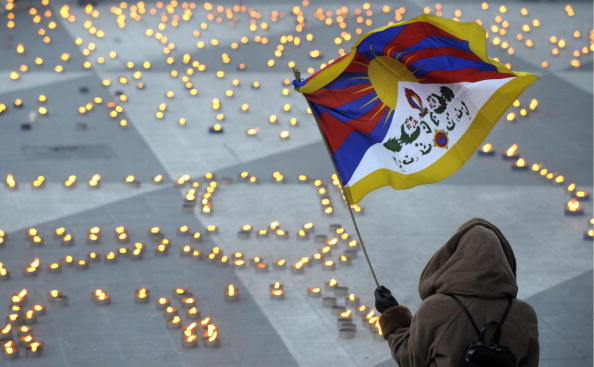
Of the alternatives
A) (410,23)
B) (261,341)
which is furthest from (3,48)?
(410,23)

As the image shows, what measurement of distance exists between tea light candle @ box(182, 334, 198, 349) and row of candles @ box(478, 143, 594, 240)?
3345 millimetres

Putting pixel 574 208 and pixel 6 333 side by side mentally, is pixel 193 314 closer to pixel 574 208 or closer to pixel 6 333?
pixel 6 333

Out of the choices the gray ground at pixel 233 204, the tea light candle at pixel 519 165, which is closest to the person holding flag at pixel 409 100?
the gray ground at pixel 233 204

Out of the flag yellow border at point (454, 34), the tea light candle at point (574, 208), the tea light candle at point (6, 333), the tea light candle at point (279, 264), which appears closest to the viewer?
the flag yellow border at point (454, 34)

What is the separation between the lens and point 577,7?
1409cm

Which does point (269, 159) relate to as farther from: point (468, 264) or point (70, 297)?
point (468, 264)

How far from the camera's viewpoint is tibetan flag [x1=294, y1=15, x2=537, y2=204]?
5473mm

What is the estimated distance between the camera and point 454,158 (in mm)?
5598

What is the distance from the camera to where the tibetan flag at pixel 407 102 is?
5473 millimetres

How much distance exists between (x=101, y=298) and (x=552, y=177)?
4219 millimetres

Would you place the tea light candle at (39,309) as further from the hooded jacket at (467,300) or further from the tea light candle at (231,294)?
the hooded jacket at (467,300)

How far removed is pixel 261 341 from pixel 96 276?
1440mm

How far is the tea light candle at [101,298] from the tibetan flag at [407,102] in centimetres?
261

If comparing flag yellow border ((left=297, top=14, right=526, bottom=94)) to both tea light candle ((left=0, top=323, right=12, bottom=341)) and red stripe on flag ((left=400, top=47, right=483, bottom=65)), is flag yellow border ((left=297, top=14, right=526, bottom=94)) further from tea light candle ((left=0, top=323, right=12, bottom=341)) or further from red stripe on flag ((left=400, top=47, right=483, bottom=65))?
tea light candle ((left=0, top=323, right=12, bottom=341))
